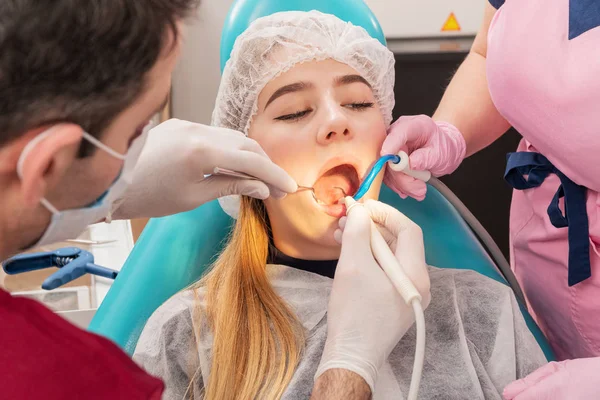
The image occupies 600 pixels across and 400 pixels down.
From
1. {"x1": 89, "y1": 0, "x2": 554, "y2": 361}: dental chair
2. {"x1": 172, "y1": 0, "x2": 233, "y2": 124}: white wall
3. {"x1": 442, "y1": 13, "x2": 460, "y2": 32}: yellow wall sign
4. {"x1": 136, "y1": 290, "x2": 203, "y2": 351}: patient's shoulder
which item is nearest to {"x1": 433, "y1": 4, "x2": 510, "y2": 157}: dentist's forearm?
{"x1": 89, "y1": 0, "x2": 554, "y2": 361}: dental chair

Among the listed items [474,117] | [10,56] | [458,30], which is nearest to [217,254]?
[474,117]

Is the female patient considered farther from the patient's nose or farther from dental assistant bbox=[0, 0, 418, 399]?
dental assistant bbox=[0, 0, 418, 399]

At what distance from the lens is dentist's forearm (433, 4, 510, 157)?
1.88 metres

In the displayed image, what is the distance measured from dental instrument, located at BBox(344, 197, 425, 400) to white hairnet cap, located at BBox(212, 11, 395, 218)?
400mm

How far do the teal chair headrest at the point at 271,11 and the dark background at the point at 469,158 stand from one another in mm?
1088

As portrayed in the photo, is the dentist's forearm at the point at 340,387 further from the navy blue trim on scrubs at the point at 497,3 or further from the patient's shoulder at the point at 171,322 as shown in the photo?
the navy blue trim on scrubs at the point at 497,3

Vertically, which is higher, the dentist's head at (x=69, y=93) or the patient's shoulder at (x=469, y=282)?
the dentist's head at (x=69, y=93)

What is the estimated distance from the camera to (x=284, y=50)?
4.98 ft

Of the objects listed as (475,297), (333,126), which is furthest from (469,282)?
(333,126)

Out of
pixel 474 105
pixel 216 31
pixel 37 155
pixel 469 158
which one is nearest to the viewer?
pixel 37 155

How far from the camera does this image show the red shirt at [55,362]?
2.44ft

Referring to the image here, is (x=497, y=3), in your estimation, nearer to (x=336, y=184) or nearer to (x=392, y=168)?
(x=392, y=168)

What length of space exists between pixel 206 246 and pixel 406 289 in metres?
0.71

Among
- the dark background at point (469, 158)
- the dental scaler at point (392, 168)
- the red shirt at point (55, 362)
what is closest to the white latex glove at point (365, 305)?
the dental scaler at point (392, 168)
